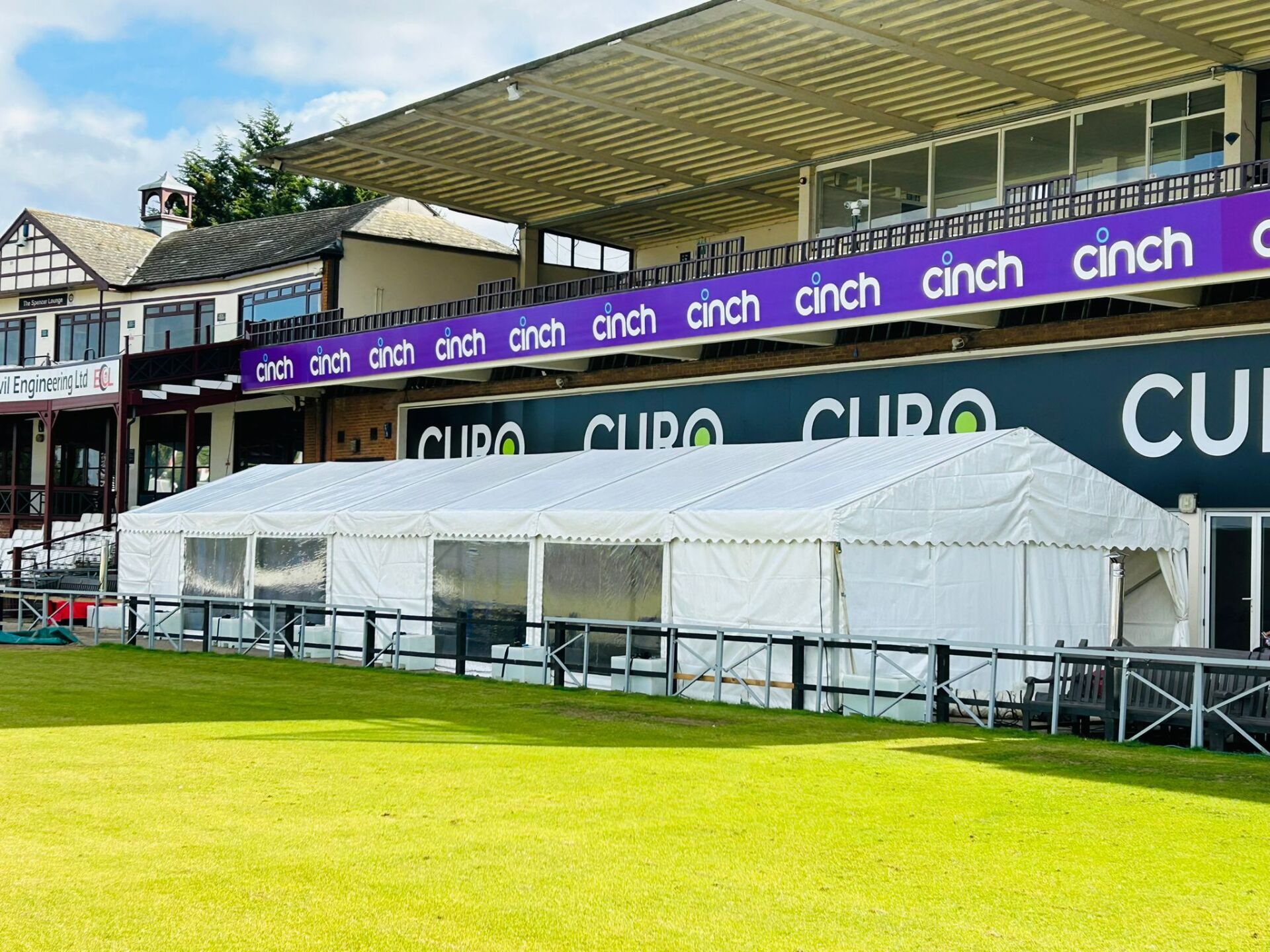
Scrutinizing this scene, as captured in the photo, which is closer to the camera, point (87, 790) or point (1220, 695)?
point (87, 790)

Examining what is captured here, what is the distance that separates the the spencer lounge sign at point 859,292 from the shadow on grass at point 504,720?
24.5ft

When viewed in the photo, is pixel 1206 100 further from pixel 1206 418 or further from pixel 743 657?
pixel 743 657

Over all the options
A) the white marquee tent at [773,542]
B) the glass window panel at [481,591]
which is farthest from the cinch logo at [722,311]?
the glass window panel at [481,591]

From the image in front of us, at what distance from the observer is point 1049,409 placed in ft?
70.6

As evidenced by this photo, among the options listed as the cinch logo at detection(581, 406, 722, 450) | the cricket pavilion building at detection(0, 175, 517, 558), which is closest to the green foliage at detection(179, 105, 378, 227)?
the cricket pavilion building at detection(0, 175, 517, 558)

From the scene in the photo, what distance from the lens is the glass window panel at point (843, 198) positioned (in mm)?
27562

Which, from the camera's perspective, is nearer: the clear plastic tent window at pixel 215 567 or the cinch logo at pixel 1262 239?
the cinch logo at pixel 1262 239

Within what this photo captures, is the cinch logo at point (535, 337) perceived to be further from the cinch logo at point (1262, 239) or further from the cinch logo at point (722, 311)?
the cinch logo at point (1262, 239)

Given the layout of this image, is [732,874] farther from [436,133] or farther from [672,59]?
[436,133]

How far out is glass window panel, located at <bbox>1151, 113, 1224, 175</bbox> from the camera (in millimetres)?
21766

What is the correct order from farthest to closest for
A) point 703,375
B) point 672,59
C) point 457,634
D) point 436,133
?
point 436,133 → point 703,375 → point 672,59 → point 457,634

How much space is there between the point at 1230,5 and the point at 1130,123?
115 inches

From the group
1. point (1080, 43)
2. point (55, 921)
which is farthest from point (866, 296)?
point (55, 921)

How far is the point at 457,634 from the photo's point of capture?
1948cm
